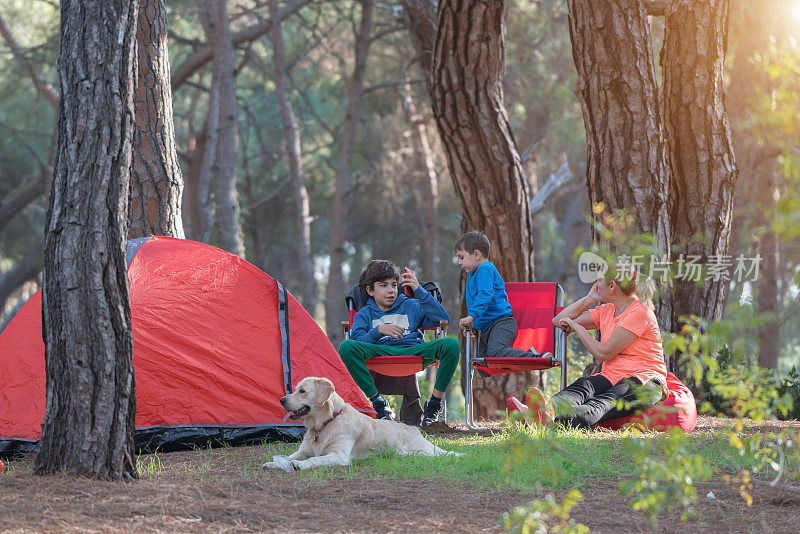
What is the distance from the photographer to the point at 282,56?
13.3m

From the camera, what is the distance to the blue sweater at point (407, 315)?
5629mm

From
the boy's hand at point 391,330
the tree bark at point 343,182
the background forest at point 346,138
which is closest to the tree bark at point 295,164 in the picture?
the background forest at point 346,138

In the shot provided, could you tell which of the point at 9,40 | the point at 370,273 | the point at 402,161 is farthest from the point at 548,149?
the point at 370,273

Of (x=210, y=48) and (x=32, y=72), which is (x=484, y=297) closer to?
(x=210, y=48)

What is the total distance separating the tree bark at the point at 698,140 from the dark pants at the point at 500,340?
4.74ft

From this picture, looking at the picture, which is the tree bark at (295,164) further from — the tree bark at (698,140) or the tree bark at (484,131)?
the tree bark at (698,140)

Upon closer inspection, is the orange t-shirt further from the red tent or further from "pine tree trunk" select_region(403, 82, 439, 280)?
"pine tree trunk" select_region(403, 82, 439, 280)

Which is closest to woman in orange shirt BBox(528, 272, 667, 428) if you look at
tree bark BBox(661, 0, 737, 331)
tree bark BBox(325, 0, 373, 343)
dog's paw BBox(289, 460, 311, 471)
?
tree bark BBox(661, 0, 737, 331)

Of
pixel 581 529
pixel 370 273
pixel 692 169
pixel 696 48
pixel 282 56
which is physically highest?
pixel 282 56

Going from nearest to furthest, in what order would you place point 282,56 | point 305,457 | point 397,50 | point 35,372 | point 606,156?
point 305,457, point 35,372, point 606,156, point 282,56, point 397,50

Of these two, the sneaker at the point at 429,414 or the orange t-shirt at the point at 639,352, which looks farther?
the sneaker at the point at 429,414

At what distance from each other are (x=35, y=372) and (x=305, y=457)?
1.71 m

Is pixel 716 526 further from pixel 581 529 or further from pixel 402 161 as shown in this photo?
pixel 402 161

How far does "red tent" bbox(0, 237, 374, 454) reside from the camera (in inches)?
187
